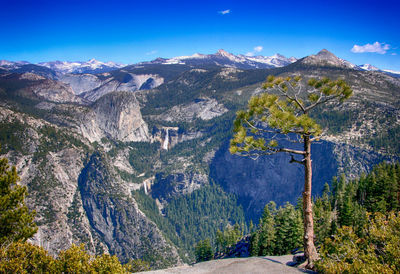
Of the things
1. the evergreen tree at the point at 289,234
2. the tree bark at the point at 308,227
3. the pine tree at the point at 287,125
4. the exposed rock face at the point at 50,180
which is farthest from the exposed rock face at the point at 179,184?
the pine tree at the point at 287,125

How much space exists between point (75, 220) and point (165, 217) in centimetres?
7044

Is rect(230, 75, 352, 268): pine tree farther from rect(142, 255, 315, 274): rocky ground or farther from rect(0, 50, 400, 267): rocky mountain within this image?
rect(0, 50, 400, 267): rocky mountain

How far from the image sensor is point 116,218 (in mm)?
145250

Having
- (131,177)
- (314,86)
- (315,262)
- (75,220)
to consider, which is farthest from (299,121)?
(131,177)

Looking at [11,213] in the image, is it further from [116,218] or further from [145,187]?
[145,187]

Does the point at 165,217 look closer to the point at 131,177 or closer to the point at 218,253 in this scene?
the point at 131,177

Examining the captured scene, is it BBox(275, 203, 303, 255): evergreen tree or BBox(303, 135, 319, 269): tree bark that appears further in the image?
BBox(275, 203, 303, 255): evergreen tree

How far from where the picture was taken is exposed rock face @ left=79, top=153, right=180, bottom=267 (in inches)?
5270

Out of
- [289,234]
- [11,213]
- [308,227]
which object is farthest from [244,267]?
[289,234]

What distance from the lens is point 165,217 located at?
180 m

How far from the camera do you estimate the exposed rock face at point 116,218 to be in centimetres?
13385

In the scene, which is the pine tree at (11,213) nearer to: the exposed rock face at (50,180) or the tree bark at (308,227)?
the tree bark at (308,227)

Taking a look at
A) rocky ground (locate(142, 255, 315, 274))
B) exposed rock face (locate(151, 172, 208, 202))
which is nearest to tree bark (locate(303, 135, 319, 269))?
rocky ground (locate(142, 255, 315, 274))

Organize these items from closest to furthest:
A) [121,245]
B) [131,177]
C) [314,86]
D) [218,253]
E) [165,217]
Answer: [314,86] → [218,253] → [121,245] → [165,217] → [131,177]
